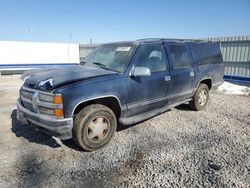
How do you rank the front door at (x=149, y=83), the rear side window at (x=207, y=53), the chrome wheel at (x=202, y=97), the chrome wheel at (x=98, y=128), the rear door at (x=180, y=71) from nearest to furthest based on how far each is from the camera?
the chrome wheel at (x=98, y=128)
the front door at (x=149, y=83)
the rear door at (x=180, y=71)
the rear side window at (x=207, y=53)
the chrome wheel at (x=202, y=97)

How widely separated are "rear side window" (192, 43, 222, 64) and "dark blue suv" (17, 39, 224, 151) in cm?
36

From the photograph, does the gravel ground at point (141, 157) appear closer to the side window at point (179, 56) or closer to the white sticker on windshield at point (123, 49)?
the side window at point (179, 56)

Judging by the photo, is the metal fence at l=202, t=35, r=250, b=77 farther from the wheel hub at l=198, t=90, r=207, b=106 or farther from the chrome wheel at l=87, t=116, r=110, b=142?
the chrome wheel at l=87, t=116, r=110, b=142

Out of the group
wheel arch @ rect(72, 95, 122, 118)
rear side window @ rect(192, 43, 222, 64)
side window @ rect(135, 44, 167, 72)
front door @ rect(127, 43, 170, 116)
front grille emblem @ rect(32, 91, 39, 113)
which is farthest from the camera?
rear side window @ rect(192, 43, 222, 64)

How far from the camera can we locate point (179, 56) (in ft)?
17.1

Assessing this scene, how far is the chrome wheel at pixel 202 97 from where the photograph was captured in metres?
6.06

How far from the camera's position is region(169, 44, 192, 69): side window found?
4.99m

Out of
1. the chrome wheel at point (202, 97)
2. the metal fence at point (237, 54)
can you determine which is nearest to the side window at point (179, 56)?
the chrome wheel at point (202, 97)

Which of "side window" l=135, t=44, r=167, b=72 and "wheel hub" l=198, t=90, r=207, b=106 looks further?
"wheel hub" l=198, t=90, r=207, b=106

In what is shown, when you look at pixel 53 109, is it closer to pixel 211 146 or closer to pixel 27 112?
pixel 27 112

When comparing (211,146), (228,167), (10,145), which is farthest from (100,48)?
(228,167)

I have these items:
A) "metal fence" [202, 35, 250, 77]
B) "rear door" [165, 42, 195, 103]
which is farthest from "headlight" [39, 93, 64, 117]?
"metal fence" [202, 35, 250, 77]

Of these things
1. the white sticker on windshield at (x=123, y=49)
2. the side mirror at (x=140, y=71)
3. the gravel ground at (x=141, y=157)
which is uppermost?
the white sticker on windshield at (x=123, y=49)

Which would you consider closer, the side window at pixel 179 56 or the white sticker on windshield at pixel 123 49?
the white sticker on windshield at pixel 123 49
